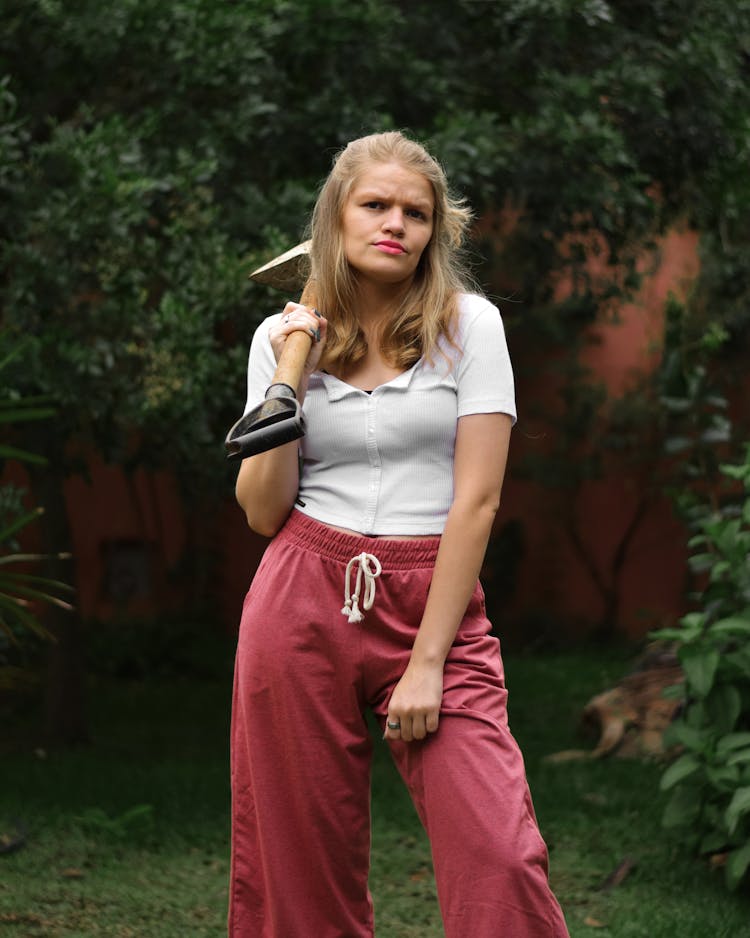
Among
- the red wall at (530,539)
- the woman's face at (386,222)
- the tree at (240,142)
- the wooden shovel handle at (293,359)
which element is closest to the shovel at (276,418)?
the wooden shovel handle at (293,359)

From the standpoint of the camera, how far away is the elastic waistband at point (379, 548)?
91.6 inches

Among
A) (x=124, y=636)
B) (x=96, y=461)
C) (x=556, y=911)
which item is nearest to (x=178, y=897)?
(x=556, y=911)

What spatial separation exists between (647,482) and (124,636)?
4269 mm

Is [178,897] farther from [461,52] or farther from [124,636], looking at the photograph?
[124,636]

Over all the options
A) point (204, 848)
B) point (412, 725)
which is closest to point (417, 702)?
point (412, 725)

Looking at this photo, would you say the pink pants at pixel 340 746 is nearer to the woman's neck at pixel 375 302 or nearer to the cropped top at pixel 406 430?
the cropped top at pixel 406 430

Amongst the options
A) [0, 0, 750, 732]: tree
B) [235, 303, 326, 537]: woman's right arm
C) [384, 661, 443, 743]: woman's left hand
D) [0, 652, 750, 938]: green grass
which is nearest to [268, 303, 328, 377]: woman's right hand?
[235, 303, 326, 537]: woman's right arm

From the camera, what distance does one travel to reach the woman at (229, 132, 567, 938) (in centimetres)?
227

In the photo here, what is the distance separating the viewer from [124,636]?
9.37 m

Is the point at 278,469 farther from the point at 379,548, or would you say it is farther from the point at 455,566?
the point at 455,566

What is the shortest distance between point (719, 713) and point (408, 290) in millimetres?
2093

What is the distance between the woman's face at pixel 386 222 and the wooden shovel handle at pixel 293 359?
7.6 inches

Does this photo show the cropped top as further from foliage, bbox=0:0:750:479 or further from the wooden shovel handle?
foliage, bbox=0:0:750:479

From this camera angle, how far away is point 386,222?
239cm
